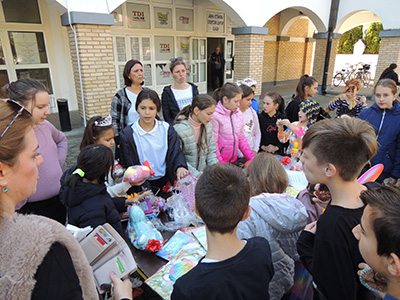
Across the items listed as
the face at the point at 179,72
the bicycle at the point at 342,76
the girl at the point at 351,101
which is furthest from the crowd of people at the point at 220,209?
the bicycle at the point at 342,76

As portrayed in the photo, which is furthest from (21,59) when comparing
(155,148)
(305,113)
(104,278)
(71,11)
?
(104,278)

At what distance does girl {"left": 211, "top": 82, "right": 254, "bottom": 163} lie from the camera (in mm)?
3311

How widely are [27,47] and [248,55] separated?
24.0ft

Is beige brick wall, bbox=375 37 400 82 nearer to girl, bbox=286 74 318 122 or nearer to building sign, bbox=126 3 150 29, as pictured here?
girl, bbox=286 74 318 122

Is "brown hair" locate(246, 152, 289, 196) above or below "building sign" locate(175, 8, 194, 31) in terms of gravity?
below

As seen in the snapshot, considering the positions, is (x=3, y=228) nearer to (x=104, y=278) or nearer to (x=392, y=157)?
(x=104, y=278)

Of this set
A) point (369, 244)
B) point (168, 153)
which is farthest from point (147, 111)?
point (369, 244)

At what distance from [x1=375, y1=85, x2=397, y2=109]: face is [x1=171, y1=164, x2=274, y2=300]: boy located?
2.70 m

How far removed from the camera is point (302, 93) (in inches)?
167

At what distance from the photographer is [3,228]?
2.68ft

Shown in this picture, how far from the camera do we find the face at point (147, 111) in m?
2.67

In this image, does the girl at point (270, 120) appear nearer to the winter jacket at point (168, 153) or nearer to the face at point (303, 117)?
the face at point (303, 117)

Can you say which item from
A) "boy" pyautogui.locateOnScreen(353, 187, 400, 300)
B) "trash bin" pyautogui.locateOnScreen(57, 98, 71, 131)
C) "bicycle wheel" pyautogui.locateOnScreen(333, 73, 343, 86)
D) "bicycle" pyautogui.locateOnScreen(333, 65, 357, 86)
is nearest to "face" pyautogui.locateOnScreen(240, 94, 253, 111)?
"boy" pyautogui.locateOnScreen(353, 187, 400, 300)

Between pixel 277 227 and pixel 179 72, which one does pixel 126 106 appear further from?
pixel 277 227
